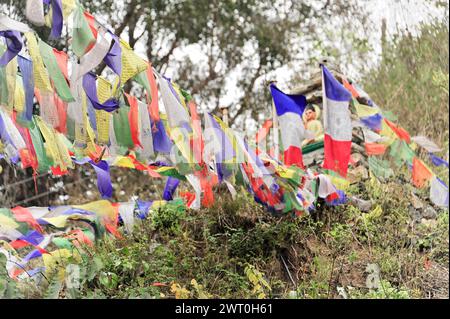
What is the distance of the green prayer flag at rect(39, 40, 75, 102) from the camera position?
2.87m

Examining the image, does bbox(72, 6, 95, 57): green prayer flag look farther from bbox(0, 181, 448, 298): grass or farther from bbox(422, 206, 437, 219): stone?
→ bbox(422, 206, 437, 219): stone

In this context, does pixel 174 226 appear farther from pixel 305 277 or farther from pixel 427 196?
pixel 427 196

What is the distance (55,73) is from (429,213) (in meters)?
3.25

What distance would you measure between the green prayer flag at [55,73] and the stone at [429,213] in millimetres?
3124

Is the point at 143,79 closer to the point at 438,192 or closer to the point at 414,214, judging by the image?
the point at 438,192

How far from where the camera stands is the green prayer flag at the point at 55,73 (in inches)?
113

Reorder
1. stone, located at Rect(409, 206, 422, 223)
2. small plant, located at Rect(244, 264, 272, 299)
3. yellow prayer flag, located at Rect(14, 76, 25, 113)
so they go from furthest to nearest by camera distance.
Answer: stone, located at Rect(409, 206, 422, 223) < small plant, located at Rect(244, 264, 272, 299) < yellow prayer flag, located at Rect(14, 76, 25, 113)

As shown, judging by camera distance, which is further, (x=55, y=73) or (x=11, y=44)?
(x=55, y=73)

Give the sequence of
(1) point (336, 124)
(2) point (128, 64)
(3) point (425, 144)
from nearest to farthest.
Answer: (2) point (128, 64)
(1) point (336, 124)
(3) point (425, 144)

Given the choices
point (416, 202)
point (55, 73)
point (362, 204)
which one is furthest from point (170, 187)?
point (55, 73)

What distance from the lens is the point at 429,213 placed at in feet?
17.0

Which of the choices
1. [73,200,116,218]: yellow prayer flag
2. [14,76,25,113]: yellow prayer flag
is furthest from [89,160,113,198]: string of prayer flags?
[14,76,25,113]: yellow prayer flag

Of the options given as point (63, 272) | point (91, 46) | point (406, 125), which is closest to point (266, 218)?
point (63, 272)

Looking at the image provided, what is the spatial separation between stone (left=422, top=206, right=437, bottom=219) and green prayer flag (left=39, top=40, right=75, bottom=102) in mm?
3124
